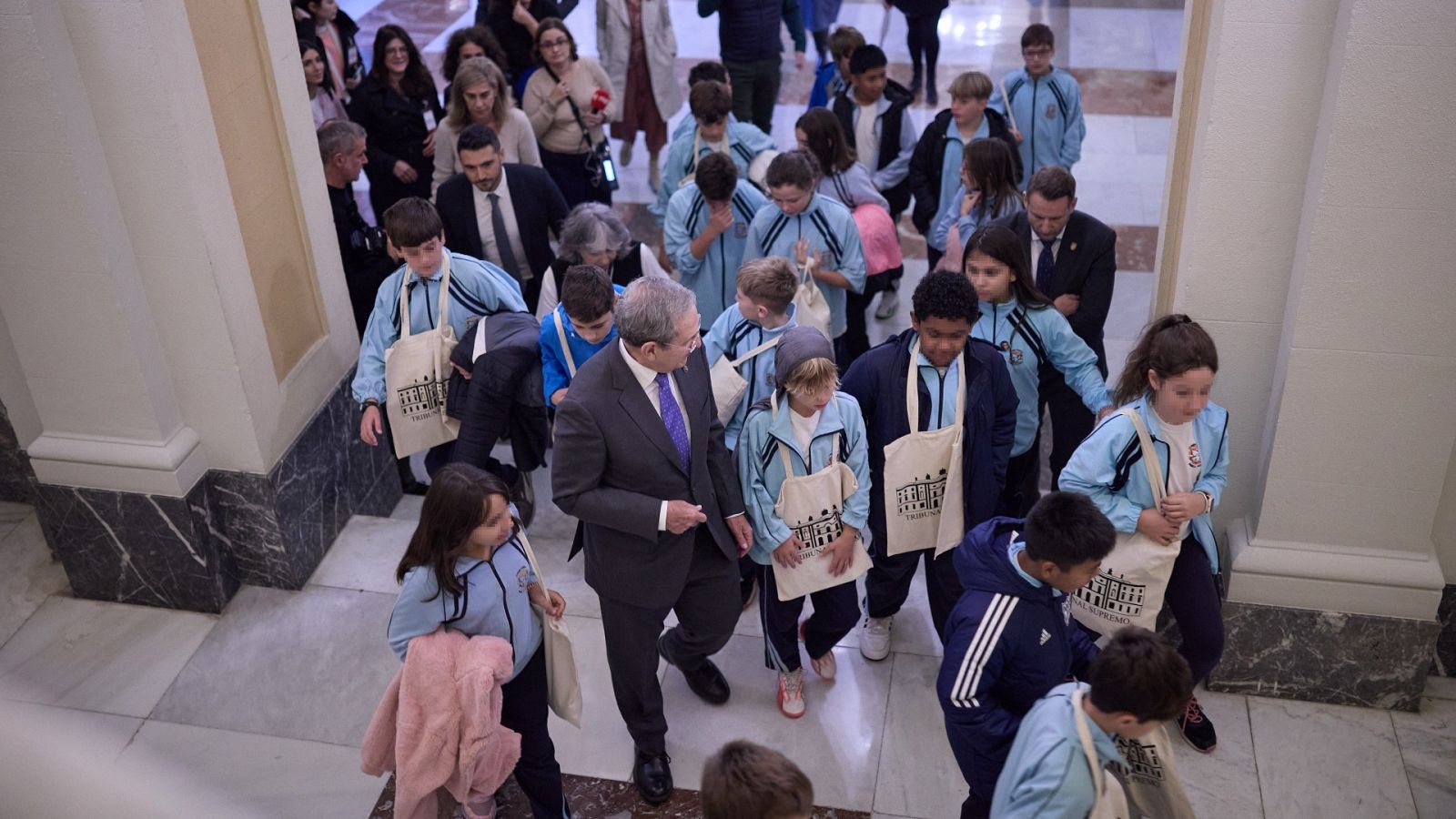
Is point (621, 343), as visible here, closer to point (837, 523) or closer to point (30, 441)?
point (837, 523)

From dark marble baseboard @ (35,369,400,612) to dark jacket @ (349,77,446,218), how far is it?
1.91 metres

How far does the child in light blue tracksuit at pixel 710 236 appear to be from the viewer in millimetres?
5316

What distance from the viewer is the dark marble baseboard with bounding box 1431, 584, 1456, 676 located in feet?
14.0

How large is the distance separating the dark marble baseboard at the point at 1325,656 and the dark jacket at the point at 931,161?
2704mm

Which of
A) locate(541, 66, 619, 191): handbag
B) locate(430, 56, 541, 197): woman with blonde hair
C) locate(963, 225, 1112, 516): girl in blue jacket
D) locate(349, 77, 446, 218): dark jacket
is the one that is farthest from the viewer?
locate(541, 66, 619, 191): handbag

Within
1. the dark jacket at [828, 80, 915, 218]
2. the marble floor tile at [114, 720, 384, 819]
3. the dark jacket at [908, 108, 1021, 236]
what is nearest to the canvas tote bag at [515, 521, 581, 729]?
the marble floor tile at [114, 720, 384, 819]

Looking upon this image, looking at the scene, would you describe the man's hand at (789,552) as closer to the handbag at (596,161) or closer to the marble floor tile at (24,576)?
the marble floor tile at (24,576)

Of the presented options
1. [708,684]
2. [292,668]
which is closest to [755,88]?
[708,684]

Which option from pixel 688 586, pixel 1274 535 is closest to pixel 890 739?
pixel 688 586

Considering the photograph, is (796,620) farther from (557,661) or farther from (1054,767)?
(1054,767)

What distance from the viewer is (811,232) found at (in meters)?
5.09

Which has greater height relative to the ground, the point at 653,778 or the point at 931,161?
the point at 931,161

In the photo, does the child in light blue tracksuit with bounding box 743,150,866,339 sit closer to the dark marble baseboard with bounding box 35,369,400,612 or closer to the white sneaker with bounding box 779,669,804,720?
the white sneaker with bounding box 779,669,804,720

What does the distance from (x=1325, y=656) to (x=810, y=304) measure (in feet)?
7.25
